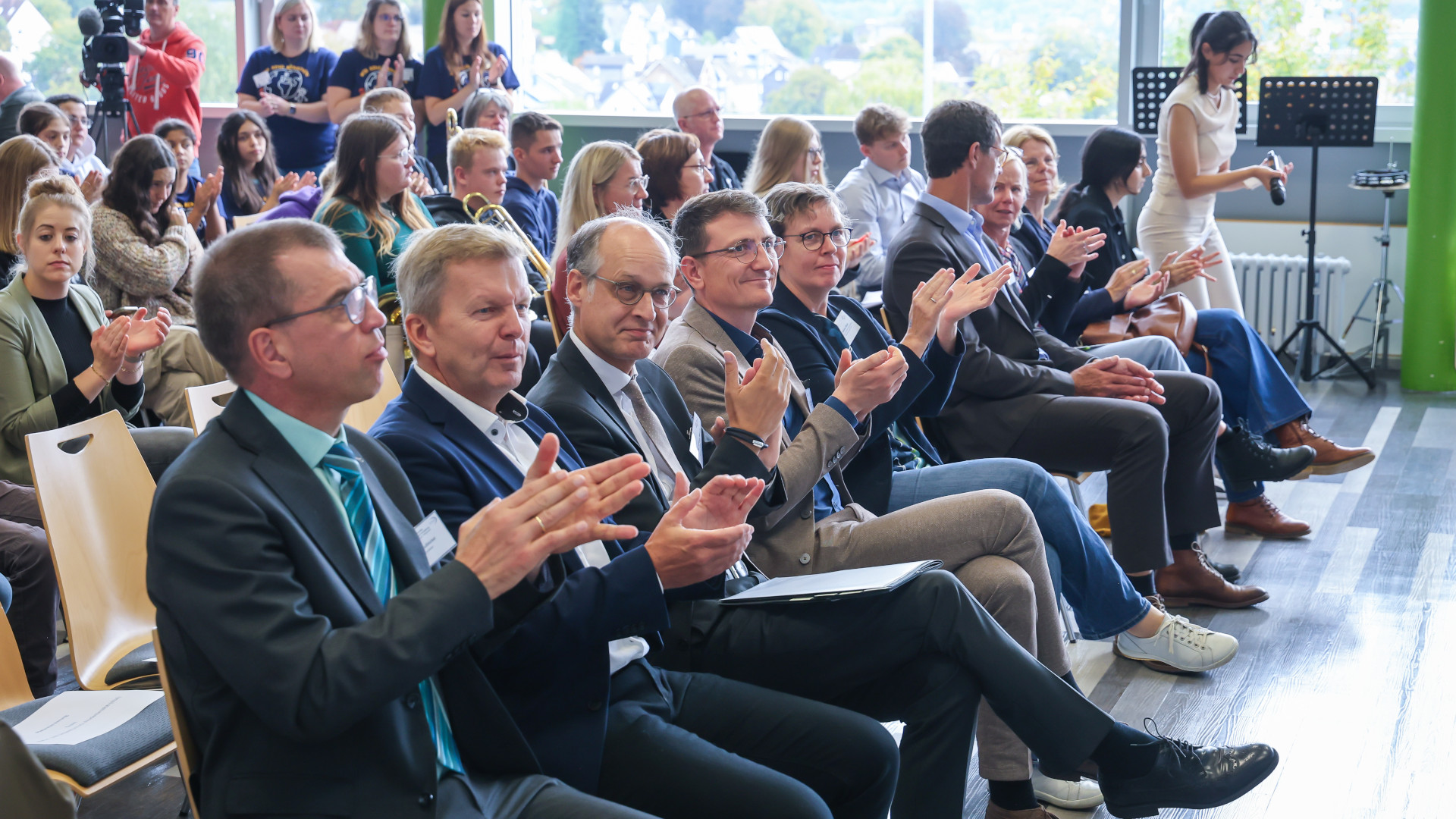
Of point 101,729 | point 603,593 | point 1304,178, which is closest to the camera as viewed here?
point 603,593

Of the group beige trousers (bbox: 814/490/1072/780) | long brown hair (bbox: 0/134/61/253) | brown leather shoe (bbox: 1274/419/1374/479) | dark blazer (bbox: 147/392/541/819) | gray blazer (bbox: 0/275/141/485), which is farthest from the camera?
brown leather shoe (bbox: 1274/419/1374/479)

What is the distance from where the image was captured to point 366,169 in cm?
391

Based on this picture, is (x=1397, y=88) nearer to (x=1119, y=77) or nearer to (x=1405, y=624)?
(x=1119, y=77)

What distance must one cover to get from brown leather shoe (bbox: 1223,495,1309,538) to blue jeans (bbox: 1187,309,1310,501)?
0.14ft

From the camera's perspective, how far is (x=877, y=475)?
262cm

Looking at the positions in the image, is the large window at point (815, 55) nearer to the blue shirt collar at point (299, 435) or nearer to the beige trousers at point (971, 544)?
the beige trousers at point (971, 544)

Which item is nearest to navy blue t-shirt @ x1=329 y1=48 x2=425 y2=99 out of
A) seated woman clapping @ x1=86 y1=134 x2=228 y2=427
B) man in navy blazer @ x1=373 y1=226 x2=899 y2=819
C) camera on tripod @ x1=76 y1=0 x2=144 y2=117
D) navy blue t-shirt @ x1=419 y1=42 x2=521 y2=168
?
navy blue t-shirt @ x1=419 y1=42 x2=521 y2=168

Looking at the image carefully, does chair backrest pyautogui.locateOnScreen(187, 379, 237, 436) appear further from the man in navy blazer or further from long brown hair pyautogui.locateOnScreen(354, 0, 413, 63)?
long brown hair pyautogui.locateOnScreen(354, 0, 413, 63)

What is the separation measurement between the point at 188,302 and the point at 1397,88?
6019 mm

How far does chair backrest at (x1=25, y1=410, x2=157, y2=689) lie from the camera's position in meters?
2.09

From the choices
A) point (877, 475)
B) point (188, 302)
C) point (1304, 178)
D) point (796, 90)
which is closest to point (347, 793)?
point (877, 475)

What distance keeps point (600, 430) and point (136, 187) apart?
2.82m

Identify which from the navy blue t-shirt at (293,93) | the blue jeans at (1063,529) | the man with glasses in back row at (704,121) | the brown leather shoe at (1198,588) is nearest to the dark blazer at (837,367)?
the blue jeans at (1063,529)

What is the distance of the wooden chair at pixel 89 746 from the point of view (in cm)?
178
